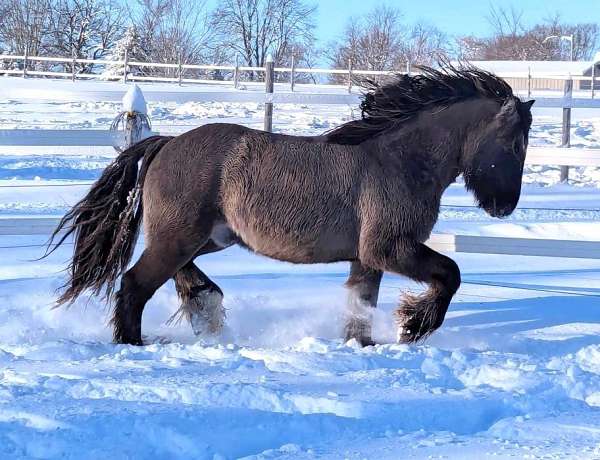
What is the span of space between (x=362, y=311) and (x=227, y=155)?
1.18 metres

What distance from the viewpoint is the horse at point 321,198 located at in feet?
16.0

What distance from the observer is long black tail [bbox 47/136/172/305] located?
515cm

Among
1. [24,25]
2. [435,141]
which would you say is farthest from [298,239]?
[24,25]

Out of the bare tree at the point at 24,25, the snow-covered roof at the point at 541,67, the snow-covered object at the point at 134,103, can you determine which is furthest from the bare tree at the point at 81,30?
the snow-covered object at the point at 134,103

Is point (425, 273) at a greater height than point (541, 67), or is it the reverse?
point (541, 67)

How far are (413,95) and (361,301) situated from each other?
1.27 metres

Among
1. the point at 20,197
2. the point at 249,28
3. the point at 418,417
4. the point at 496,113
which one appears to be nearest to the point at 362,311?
the point at 496,113

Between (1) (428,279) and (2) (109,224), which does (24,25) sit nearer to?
(2) (109,224)

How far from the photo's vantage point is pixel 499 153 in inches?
200

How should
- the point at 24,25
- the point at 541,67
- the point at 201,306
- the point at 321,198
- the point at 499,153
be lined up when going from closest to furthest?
the point at 321,198 < the point at 499,153 < the point at 201,306 < the point at 24,25 < the point at 541,67

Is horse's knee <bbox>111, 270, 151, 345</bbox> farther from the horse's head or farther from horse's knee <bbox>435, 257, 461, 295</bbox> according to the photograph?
the horse's head

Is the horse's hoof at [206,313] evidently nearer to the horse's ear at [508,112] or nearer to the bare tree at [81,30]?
the horse's ear at [508,112]

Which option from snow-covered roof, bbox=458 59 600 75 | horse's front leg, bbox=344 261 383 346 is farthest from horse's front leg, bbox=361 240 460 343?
snow-covered roof, bbox=458 59 600 75

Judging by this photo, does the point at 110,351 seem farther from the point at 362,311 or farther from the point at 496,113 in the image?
the point at 496,113
